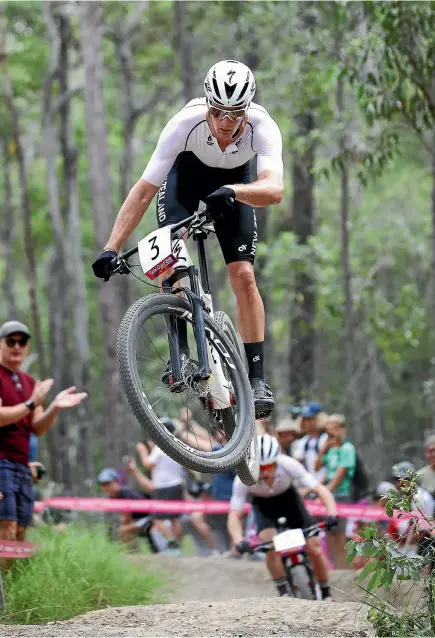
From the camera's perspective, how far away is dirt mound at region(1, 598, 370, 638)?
7.14 m

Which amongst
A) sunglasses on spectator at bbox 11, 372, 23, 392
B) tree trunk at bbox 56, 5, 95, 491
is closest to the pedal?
sunglasses on spectator at bbox 11, 372, 23, 392

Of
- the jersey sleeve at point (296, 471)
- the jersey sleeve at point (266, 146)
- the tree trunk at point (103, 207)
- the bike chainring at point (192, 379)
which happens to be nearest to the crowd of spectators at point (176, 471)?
the jersey sleeve at point (296, 471)

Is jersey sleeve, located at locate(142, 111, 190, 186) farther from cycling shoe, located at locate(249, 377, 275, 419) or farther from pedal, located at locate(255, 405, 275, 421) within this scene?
pedal, located at locate(255, 405, 275, 421)

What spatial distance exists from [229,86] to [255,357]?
6.17 feet

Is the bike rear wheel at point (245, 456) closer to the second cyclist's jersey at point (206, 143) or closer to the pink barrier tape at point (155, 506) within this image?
the second cyclist's jersey at point (206, 143)

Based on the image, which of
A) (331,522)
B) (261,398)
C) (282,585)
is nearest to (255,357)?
(261,398)

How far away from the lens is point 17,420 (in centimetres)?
855

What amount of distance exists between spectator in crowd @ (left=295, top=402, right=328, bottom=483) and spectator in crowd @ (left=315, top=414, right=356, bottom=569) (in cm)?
11

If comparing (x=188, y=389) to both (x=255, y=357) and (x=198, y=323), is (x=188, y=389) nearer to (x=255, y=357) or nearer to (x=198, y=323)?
(x=198, y=323)

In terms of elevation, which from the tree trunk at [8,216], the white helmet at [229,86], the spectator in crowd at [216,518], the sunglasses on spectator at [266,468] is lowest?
the spectator in crowd at [216,518]

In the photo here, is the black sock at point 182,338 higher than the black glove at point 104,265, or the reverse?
the black glove at point 104,265

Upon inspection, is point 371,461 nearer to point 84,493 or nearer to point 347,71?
point 84,493

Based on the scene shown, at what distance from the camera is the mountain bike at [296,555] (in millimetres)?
9648

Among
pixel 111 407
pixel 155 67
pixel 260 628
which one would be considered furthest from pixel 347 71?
pixel 155 67
